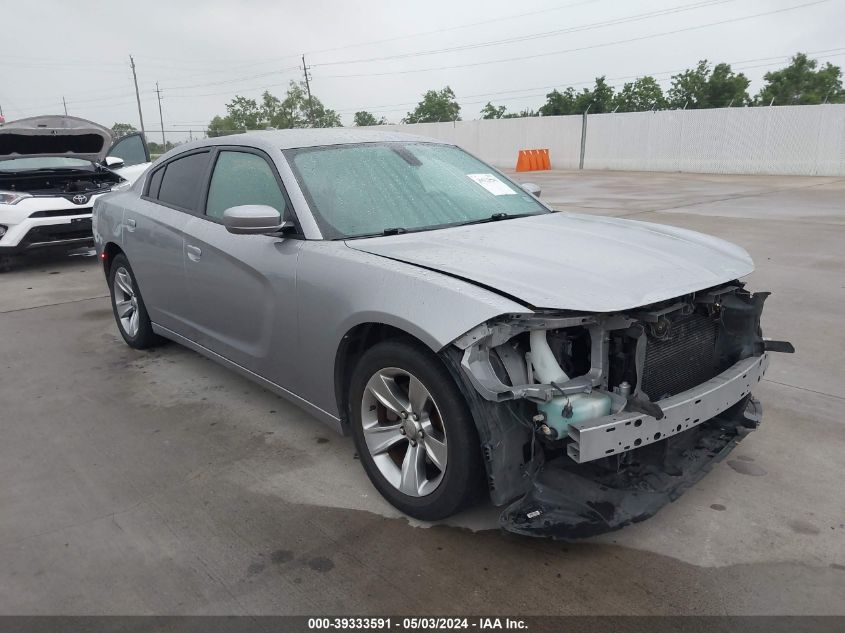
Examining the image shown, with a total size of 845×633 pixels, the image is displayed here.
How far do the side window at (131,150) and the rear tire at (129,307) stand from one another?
680cm

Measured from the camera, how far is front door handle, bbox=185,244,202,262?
13.0 feet

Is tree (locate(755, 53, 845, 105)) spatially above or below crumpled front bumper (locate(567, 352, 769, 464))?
above

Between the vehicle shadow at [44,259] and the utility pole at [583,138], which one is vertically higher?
the utility pole at [583,138]

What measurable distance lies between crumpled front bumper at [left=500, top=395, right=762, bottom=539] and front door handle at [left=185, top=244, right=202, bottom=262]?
2.47 metres

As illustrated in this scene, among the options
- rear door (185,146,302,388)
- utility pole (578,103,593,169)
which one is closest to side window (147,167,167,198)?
rear door (185,146,302,388)

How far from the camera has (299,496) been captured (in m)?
3.10

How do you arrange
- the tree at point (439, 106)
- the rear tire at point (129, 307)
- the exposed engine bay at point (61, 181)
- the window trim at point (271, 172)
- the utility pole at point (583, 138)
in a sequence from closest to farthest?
the window trim at point (271, 172) < the rear tire at point (129, 307) < the exposed engine bay at point (61, 181) < the utility pole at point (583, 138) < the tree at point (439, 106)

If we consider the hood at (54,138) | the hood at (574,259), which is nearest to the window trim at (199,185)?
the hood at (574,259)

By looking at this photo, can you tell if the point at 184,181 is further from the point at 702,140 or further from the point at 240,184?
the point at 702,140

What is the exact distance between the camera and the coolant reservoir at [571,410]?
2338 mm

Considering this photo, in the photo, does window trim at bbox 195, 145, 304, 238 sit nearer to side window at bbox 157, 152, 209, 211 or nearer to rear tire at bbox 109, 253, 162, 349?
side window at bbox 157, 152, 209, 211

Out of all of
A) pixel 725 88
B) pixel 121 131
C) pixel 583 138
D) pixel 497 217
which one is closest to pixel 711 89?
pixel 725 88

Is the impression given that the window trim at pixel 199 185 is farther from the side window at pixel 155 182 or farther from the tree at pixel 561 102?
the tree at pixel 561 102

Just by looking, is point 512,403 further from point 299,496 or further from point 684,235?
point 684,235
